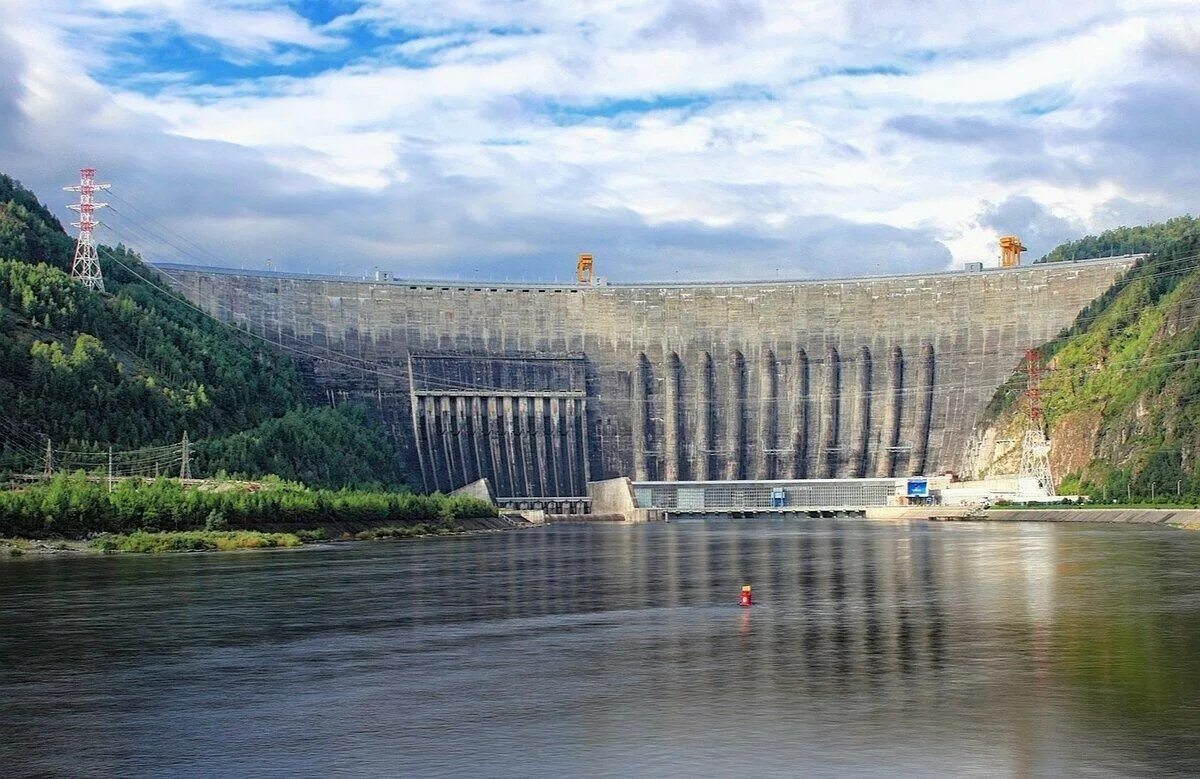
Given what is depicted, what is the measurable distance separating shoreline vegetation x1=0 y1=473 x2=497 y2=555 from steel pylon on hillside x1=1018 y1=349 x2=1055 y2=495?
75.6 metres

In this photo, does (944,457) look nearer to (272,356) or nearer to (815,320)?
(815,320)

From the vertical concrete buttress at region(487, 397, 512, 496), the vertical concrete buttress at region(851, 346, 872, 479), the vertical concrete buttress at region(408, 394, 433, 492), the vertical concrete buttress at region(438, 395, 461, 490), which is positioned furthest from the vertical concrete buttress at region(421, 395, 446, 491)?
the vertical concrete buttress at region(851, 346, 872, 479)

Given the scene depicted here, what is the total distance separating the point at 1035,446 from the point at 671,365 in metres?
49.6

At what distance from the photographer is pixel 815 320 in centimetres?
19275

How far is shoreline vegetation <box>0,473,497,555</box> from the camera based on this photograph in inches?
3484

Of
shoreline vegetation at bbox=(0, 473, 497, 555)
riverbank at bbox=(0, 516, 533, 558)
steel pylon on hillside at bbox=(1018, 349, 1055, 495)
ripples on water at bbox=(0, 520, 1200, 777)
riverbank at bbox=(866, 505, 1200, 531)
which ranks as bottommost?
ripples on water at bbox=(0, 520, 1200, 777)

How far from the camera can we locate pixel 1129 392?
15388 cm

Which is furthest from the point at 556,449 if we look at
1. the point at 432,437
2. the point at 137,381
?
the point at 137,381

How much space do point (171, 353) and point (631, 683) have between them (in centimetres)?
12183

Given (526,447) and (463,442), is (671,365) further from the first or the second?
(463,442)

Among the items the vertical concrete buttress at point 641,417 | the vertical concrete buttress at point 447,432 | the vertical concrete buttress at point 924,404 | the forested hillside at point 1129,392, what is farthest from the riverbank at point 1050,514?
the vertical concrete buttress at point 447,432

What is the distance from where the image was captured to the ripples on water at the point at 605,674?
79.0 ft

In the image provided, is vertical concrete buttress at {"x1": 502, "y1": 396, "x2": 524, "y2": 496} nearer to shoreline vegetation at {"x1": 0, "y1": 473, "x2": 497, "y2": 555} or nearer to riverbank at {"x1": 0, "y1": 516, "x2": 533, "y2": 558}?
shoreline vegetation at {"x1": 0, "y1": 473, "x2": 497, "y2": 555}

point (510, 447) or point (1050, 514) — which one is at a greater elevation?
point (510, 447)
